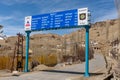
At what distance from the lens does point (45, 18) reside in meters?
29.2

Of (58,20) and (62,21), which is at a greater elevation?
(58,20)

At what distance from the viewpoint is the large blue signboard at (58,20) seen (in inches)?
1014

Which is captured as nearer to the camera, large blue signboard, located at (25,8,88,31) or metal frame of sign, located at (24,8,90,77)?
metal frame of sign, located at (24,8,90,77)

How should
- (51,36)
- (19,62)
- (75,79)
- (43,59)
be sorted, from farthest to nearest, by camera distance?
(51,36) < (43,59) < (19,62) < (75,79)

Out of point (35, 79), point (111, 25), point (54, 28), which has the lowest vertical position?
point (35, 79)

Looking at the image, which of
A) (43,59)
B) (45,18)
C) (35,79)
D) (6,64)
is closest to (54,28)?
(45,18)

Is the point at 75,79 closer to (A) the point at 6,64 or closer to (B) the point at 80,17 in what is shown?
(B) the point at 80,17

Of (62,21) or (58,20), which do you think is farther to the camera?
(58,20)

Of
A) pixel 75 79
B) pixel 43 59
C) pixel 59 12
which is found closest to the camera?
pixel 75 79

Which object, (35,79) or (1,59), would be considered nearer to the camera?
(35,79)

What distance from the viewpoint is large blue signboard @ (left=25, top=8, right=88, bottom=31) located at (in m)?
25.8

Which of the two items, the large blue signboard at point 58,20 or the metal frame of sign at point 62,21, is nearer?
the metal frame of sign at point 62,21

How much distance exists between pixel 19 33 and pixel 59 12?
10.1m

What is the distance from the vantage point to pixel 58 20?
27.9 meters
